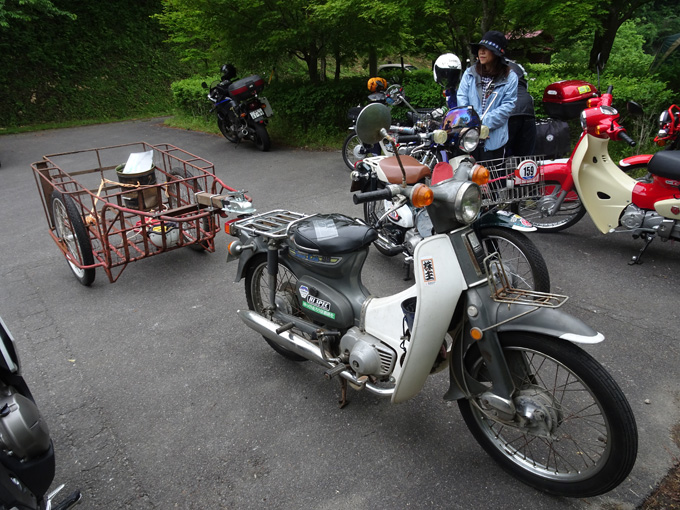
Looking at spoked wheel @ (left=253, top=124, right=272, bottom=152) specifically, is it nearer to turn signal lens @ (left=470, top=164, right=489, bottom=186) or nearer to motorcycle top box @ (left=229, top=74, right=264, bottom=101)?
motorcycle top box @ (left=229, top=74, right=264, bottom=101)

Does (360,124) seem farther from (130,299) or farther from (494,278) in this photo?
(130,299)

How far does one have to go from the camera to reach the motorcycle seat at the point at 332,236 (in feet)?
8.58

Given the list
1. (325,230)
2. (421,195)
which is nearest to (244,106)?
(325,230)

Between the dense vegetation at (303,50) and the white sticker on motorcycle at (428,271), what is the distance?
18.3 ft

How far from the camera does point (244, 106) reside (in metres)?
9.45

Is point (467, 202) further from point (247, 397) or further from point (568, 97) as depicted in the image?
point (568, 97)

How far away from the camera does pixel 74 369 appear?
3.31 meters

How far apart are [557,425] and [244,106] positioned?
8.58m

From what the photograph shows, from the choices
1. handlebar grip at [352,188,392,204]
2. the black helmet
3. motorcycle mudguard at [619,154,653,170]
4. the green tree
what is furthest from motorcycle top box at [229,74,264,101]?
handlebar grip at [352,188,392,204]

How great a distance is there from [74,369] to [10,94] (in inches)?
608

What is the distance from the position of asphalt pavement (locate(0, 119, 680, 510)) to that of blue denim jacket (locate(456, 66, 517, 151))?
3.80ft

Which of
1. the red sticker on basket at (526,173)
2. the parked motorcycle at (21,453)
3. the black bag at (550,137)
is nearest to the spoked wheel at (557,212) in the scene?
the red sticker on basket at (526,173)

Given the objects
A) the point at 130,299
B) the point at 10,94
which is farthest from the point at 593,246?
the point at 10,94

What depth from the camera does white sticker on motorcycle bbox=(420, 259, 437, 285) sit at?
2.15 meters
